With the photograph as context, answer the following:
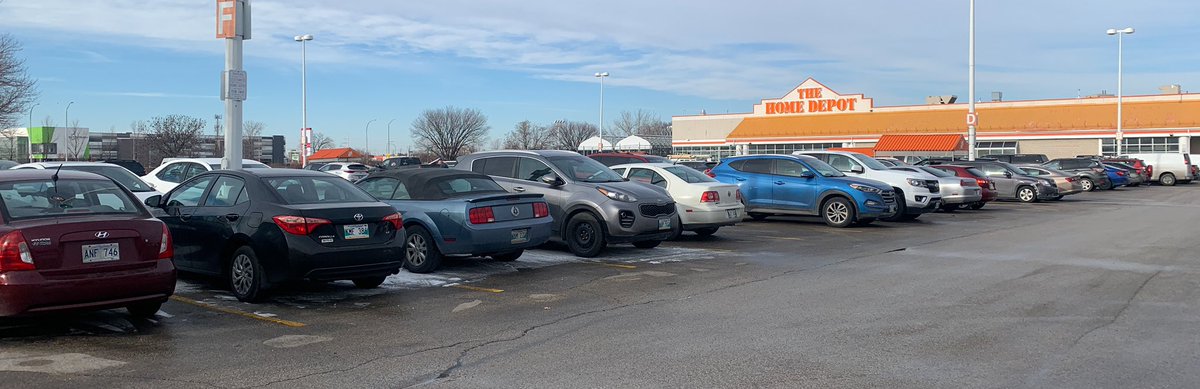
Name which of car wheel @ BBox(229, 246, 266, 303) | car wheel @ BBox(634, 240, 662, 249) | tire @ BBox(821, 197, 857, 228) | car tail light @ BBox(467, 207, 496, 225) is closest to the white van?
tire @ BBox(821, 197, 857, 228)

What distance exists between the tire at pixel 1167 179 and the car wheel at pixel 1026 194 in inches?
756

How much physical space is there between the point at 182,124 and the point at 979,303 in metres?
61.4

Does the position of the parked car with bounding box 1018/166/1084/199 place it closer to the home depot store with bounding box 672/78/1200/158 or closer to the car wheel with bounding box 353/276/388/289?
the car wheel with bounding box 353/276/388/289

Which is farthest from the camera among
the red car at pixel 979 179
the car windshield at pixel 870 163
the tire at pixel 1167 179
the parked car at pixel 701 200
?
the tire at pixel 1167 179

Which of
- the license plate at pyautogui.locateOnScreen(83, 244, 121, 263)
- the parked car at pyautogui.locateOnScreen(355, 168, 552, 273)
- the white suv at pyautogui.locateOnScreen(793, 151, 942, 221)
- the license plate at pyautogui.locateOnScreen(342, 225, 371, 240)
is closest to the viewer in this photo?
the license plate at pyautogui.locateOnScreen(83, 244, 121, 263)

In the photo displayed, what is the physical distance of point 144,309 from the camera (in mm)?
8125

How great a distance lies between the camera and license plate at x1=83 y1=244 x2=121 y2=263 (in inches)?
286

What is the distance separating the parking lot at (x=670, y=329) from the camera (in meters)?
6.19

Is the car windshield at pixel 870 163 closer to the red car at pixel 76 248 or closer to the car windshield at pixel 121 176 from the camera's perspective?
the car windshield at pixel 121 176

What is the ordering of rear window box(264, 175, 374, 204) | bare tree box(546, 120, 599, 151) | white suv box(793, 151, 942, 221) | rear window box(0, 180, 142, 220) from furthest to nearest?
bare tree box(546, 120, 599, 151) < white suv box(793, 151, 942, 221) < rear window box(264, 175, 374, 204) < rear window box(0, 180, 142, 220)

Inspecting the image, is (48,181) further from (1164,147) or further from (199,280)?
(1164,147)

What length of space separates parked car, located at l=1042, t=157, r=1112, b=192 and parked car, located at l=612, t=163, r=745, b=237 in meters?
26.4

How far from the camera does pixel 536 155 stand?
14.2 m

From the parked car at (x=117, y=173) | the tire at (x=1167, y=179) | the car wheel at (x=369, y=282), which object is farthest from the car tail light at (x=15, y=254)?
the tire at (x=1167, y=179)
